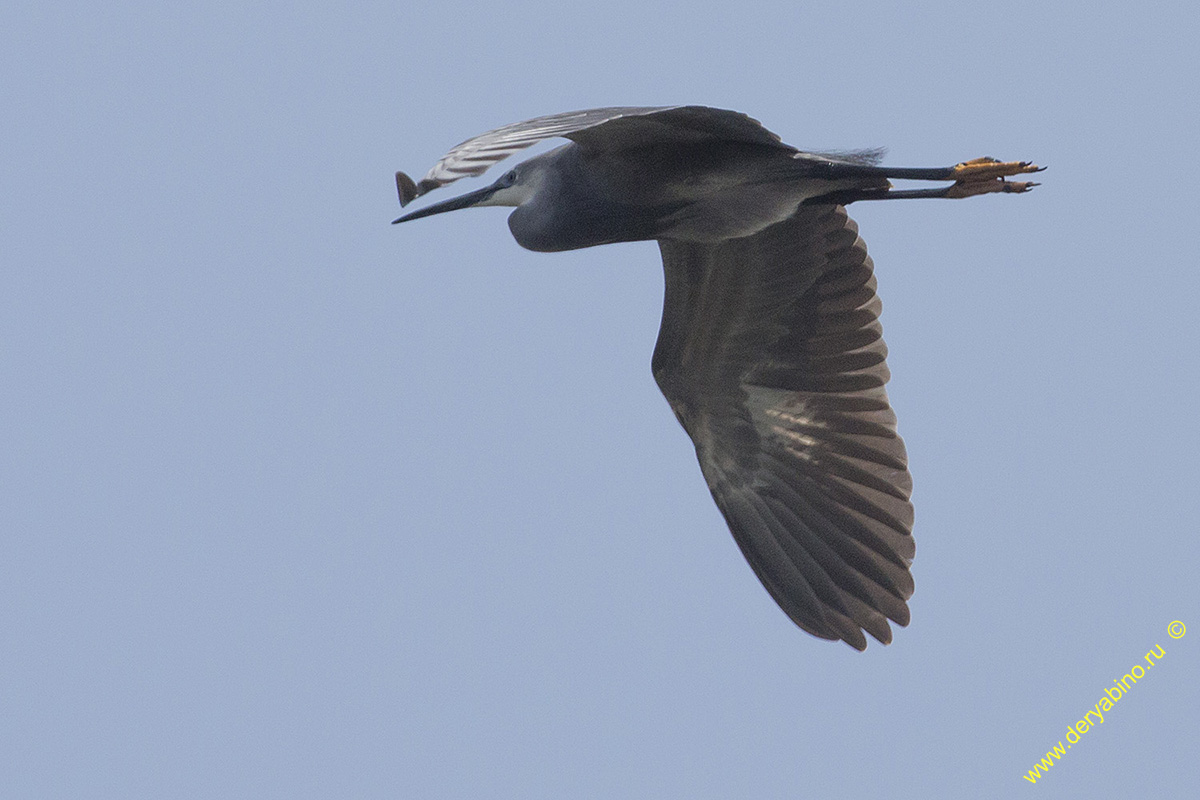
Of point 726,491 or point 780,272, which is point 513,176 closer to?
point 780,272

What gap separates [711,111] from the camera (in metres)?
5.47

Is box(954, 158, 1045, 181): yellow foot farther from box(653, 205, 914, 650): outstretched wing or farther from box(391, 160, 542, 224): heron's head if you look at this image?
box(391, 160, 542, 224): heron's head

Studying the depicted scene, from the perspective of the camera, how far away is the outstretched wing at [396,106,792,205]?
464 cm

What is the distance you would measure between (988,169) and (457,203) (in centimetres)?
207

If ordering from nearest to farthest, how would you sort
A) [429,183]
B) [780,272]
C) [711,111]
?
1. [429,183]
2. [711,111]
3. [780,272]

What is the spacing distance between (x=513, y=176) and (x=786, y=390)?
1.67 metres

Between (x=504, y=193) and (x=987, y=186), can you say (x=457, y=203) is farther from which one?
(x=987, y=186)

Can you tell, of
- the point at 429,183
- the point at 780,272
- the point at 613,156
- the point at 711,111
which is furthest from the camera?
the point at 780,272

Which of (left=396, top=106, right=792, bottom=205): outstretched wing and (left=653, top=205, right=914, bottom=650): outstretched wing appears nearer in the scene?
(left=396, top=106, right=792, bottom=205): outstretched wing

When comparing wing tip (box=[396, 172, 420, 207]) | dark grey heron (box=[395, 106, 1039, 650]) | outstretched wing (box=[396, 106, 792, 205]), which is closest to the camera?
outstretched wing (box=[396, 106, 792, 205])

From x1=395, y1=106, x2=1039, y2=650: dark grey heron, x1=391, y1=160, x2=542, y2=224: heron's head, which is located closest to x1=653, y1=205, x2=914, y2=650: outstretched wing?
x1=395, y1=106, x2=1039, y2=650: dark grey heron

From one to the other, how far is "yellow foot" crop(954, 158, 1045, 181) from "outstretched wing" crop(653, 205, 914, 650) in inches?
27.5

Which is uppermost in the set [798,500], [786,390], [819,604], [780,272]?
[780,272]

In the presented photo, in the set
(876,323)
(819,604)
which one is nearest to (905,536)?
(819,604)
